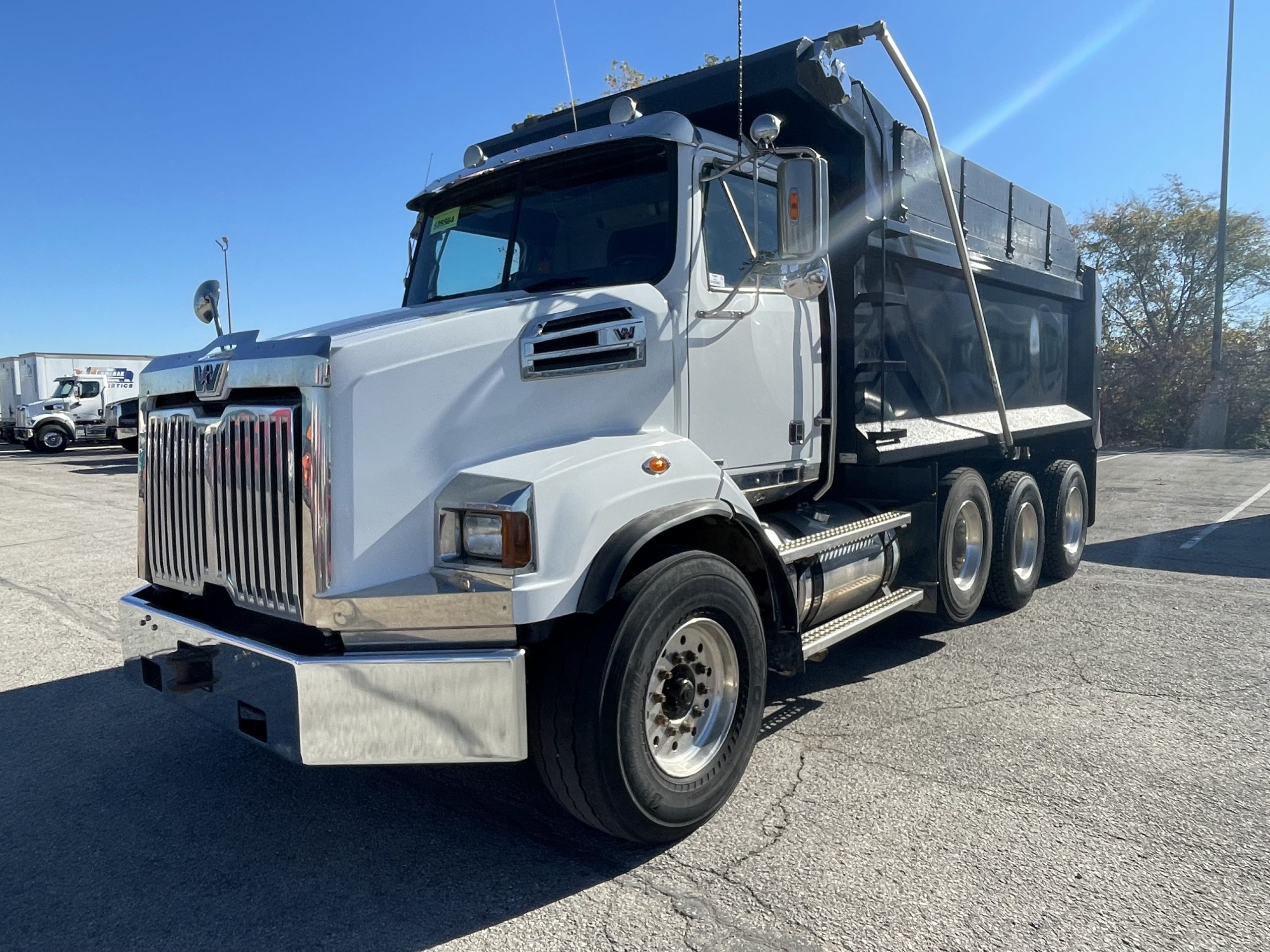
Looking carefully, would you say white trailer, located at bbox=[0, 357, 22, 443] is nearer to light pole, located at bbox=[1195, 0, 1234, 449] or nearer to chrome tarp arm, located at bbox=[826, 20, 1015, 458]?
chrome tarp arm, located at bbox=[826, 20, 1015, 458]

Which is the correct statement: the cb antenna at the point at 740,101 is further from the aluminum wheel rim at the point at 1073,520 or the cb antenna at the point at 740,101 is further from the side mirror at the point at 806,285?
the aluminum wheel rim at the point at 1073,520

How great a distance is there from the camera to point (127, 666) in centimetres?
385

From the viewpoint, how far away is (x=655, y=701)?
3465mm

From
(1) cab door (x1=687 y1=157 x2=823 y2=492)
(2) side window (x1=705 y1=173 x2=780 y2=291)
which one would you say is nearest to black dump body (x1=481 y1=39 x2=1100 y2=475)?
(1) cab door (x1=687 y1=157 x2=823 y2=492)

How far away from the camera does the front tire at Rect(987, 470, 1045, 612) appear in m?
6.80

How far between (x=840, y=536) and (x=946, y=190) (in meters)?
2.32

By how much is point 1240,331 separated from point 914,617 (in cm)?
3360

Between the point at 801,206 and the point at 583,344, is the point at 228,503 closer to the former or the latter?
the point at 583,344

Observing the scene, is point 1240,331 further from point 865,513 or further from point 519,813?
point 519,813

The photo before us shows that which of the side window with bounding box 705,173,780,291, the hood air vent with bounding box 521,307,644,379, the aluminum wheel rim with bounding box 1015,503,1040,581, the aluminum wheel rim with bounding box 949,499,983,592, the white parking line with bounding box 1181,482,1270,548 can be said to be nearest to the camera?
the hood air vent with bounding box 521,307,644,379

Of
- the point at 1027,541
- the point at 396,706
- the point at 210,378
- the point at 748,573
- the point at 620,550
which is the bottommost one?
the point at 1027,541

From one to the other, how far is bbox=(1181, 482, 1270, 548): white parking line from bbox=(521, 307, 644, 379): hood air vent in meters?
8.76

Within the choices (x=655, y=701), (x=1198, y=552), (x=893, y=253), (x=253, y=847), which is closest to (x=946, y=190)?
(x=893, y=253)

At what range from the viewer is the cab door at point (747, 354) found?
4.05 metres
